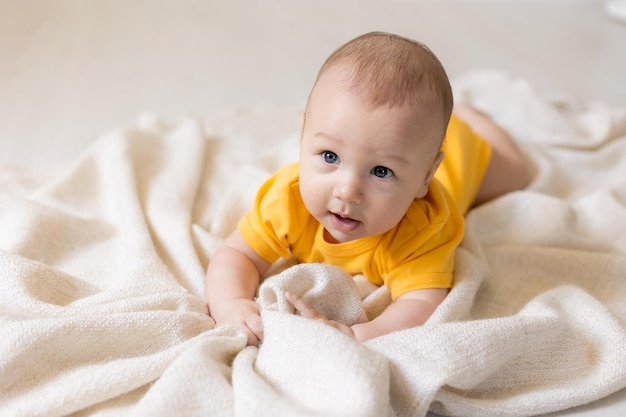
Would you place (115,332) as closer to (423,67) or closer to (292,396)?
(292,396)

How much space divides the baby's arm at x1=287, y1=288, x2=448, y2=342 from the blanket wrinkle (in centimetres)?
2

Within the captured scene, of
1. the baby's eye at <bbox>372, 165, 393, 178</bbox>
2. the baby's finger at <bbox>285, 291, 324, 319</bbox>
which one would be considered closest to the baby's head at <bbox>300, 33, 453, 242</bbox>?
the baby's eye at <bbox>372, 165, 393, 178</bbox>

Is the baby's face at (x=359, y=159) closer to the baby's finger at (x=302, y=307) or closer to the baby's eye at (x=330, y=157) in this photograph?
the baby's eye at (x=330, y=157)

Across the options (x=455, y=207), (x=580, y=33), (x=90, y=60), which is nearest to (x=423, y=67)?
(x=455, y=207)

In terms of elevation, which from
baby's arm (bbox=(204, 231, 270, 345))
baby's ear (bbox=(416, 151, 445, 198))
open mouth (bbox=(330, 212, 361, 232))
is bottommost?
baby's arm (bbox=(204, 231, 270, 345))

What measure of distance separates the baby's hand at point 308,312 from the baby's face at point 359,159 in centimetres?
10

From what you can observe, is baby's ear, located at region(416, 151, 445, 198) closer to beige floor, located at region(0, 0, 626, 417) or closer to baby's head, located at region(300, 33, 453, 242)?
baby's head, located at region(300, 33, 453, 242)

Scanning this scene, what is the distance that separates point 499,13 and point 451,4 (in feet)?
0.57

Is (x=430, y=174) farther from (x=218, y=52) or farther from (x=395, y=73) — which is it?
(x=218, y=52)

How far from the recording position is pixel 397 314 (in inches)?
40.4

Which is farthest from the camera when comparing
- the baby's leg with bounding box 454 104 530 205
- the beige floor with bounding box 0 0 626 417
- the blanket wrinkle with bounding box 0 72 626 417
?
the beige floor with bounding box 0 0 626 417

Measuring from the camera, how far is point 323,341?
0.87 m

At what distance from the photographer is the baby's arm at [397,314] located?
3.23 ft

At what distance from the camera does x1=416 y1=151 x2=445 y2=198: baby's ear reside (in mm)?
1008
